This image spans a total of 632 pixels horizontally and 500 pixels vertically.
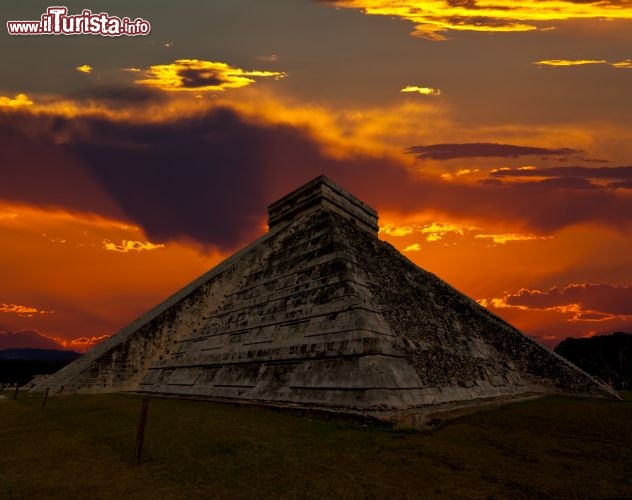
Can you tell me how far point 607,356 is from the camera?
107 feet

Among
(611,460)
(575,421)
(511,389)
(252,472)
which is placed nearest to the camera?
(252,472)

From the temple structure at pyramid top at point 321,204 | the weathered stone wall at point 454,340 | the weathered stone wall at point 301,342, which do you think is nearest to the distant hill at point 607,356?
the weathered stone wall at point 454,340

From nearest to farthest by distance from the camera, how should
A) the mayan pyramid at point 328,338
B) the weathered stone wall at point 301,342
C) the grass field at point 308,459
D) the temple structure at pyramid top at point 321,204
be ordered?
the grass field at point 308,459
the weathered stone wall at point 301,342
the mayan pyramid at point 328,338
the temple structure at pyramid top at point 321,204

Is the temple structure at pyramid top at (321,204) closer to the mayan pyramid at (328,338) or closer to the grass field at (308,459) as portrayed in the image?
the mayan pyramid at (328,338)

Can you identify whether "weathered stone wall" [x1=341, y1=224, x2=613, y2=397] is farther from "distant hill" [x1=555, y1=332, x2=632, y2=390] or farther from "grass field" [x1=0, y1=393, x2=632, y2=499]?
"distant hill" [x1=555, y1=332, x2=632, y2=390]

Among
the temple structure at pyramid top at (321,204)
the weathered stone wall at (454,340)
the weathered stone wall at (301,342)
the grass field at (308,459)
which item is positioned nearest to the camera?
the grass field at (308,459)

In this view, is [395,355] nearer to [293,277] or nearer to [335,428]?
[335,428]

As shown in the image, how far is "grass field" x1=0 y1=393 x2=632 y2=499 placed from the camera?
14.0 feet

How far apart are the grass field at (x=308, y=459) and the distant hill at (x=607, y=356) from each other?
1156 inches

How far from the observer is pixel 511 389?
13828 mm

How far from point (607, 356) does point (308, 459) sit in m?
38.6

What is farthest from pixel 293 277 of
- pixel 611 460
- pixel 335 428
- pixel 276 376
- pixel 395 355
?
pixel 611 460

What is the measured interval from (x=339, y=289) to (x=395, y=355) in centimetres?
238

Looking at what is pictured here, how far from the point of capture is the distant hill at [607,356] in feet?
101
